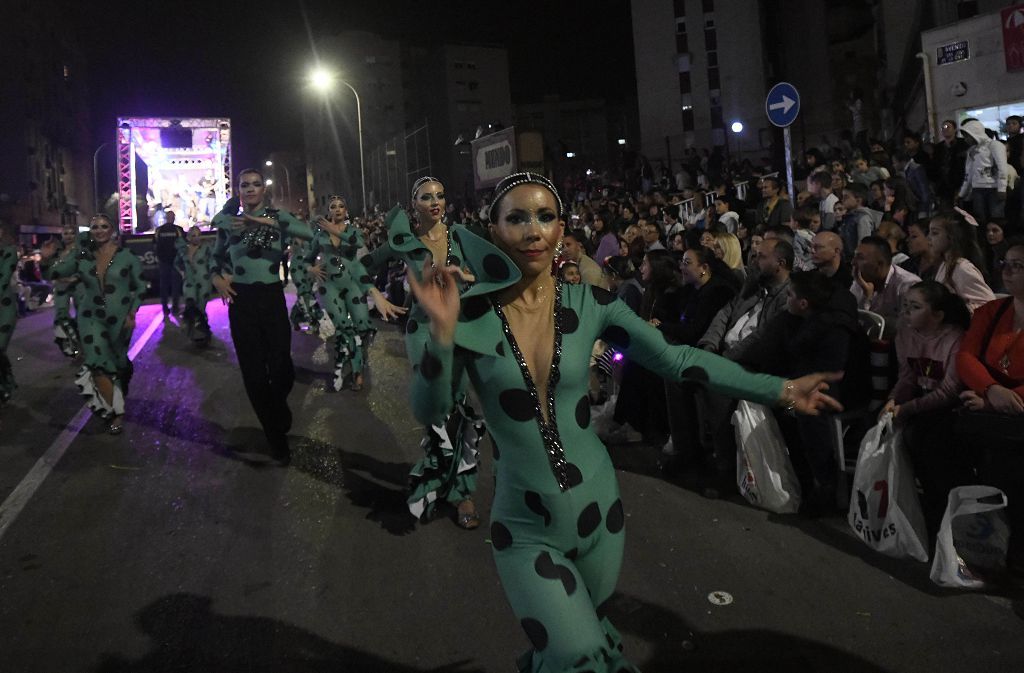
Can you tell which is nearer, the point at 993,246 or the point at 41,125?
the point at 993,246

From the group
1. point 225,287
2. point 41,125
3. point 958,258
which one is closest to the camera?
point 958,258

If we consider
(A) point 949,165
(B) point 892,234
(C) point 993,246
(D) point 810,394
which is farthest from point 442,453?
(A) point 949,165

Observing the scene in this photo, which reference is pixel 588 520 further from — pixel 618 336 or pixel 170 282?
pixel 170 282

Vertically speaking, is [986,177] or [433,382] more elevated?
[986,177]

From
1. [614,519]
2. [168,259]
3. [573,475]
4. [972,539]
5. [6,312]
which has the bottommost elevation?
[972,539]

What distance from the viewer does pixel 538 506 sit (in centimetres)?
249

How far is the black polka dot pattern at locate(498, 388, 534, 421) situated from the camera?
2.55 m

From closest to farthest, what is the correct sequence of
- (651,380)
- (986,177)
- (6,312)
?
(651,380), (6,312), (986,177)

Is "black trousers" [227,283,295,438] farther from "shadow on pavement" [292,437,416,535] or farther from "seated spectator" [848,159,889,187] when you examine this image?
"seated spectator" [848,159,889,187]

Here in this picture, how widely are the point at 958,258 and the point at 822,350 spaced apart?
1.70 metres

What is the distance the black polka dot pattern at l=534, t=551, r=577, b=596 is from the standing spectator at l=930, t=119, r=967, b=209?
10.1 meters

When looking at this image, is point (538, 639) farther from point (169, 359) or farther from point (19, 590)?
point (169, 359)

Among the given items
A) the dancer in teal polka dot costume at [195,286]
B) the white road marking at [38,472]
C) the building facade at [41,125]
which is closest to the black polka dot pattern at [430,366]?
the white road marking at [38,472]

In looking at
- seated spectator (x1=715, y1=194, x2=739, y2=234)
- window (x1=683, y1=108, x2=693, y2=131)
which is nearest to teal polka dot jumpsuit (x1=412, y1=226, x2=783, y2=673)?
seated spectator (x1=715, y1=194, x2=739, y2=234)
